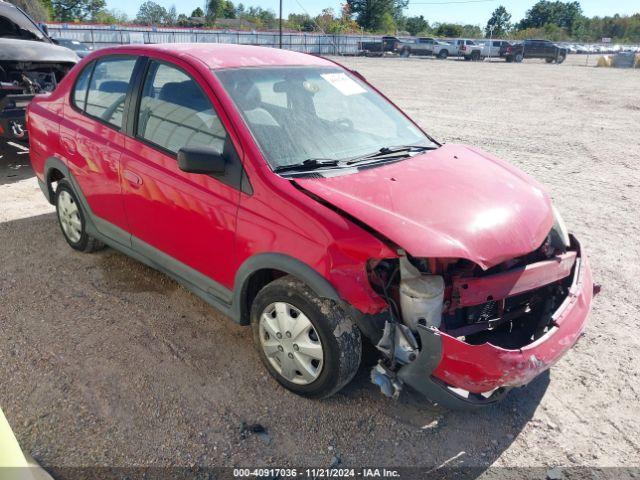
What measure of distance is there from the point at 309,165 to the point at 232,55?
3.63 ft

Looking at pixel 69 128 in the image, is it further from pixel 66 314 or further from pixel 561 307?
pixel 561 307

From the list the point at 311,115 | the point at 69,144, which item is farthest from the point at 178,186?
the point at 69,144

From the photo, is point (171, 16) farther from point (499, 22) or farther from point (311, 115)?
point (311, 115)

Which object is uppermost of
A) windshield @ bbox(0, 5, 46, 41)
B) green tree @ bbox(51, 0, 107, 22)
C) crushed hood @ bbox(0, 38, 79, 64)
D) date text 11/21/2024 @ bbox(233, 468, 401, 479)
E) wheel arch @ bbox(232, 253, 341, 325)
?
green tree @ bbox(51, 0, 107, 22)

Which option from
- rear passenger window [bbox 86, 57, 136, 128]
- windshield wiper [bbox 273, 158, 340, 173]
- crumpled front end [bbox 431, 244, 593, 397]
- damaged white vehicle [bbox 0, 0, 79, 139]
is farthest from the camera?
damaged white vehicle [bbox 0, 0, 79, 139]

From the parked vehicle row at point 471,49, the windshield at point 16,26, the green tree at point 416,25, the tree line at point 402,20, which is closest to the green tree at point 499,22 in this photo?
the tree line at point 402,20

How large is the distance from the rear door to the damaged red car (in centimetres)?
2

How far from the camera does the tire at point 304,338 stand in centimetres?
269

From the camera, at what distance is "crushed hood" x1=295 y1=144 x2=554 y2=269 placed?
2475 millimetres

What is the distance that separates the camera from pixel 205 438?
2.69 meters

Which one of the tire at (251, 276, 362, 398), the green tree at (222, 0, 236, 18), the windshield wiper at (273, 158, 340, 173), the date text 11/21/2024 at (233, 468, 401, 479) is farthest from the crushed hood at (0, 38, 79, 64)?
the green tree at (222, 0, 236, 18)

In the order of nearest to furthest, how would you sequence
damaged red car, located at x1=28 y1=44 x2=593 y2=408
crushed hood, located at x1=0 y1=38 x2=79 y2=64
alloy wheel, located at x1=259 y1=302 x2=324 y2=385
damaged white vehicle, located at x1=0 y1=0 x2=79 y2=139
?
damaged red car, located at x1=28 y1=44 x2=593 y2=408, alloy wheel, located at x1=259 y1=302 x2=324 y2=385, damaged white vehicle, located at x1=0 y1=0 x2=79 y2=139, crushed hood, located at x1=0 y1=38 x2=79 y2=64

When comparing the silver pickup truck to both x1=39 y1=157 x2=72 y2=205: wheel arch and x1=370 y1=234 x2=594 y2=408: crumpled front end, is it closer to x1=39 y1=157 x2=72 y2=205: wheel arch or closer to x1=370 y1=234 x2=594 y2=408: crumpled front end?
x1=39 y1=157 x2=72 y2=205: wheel arch

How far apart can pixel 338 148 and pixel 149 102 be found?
1.37 metres
